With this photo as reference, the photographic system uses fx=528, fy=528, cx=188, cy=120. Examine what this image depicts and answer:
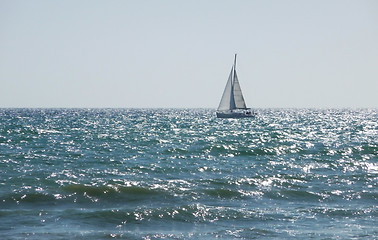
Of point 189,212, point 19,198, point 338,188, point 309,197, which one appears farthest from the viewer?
point 338,188

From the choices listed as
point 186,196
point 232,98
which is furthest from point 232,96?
point 186,196

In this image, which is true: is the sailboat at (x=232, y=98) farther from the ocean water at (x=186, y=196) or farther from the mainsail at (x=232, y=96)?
the ocean water at (x=186, y=196)

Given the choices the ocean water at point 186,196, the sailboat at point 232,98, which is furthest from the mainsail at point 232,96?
the ocean water at point 186,196

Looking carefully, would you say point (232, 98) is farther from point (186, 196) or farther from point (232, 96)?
point (186, 196)

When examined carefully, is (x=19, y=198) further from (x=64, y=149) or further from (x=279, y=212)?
(x=64, y=149)

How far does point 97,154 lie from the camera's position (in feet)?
114

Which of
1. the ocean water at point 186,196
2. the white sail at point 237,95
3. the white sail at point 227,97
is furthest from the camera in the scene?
the white sail at point 237,95

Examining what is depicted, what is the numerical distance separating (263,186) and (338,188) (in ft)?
10.0

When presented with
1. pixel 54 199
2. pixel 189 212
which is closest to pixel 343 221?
pixel 189 212

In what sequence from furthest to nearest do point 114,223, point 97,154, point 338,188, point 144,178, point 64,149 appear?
point 64,149
point 97,154
point 144,178
point 338,188
point 114,223

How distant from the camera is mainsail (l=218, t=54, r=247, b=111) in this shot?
10062 centimetres

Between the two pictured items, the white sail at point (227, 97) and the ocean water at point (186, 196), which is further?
the white sail at point (227, 97)

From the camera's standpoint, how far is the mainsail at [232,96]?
100625 millimetres

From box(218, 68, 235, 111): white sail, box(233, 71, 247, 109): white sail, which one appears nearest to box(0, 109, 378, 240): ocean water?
box(218, 68, 235, 111): white sail
